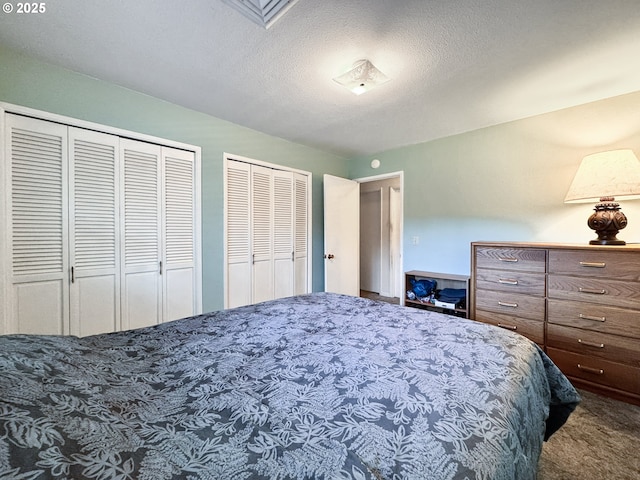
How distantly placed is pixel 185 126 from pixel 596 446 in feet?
12.5

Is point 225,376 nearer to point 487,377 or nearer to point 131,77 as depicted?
point 487,377

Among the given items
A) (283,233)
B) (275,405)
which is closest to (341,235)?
(283,233)

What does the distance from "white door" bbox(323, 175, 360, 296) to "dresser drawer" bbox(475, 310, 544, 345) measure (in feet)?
6.06

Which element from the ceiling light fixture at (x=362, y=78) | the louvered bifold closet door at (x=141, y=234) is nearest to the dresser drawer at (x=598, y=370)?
the ceiling light fixture at (x=362, y=78)

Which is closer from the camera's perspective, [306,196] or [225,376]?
[225,376]

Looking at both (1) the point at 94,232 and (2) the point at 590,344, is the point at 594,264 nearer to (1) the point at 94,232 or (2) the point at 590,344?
(2) the point at 590,344

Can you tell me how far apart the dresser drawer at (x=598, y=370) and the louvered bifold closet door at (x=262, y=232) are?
279 centimetres

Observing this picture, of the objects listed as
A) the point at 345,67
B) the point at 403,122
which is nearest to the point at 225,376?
the point at 345,67

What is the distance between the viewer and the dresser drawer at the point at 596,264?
187cm

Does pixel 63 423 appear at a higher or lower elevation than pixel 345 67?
lower

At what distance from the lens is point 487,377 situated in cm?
96

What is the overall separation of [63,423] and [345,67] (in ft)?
7.23

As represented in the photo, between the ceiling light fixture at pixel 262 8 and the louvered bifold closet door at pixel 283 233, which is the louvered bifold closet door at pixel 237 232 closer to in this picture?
the louvered bifold closet door at pixel 283 233

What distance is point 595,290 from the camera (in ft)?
6.57
